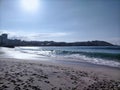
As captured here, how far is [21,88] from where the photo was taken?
15.8 ft

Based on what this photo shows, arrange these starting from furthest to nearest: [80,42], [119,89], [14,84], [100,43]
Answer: [80,42]
[100,43]
[119,89]
[14,84]

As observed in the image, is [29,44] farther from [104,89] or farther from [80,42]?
[104,89]

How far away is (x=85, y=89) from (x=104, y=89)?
0.85 metres

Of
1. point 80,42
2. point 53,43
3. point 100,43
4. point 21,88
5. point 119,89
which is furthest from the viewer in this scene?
point 53,43

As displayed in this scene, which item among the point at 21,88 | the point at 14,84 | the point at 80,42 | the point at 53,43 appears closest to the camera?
the point at 21,88

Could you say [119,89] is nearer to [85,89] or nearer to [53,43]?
[85,89]

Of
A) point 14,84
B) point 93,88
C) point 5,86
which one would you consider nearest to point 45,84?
point 14,84

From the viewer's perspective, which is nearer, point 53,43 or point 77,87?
point 77,87

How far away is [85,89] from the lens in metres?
5.45

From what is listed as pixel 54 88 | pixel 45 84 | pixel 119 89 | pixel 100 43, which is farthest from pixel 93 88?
pixel 100 43

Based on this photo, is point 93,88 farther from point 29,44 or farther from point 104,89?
point 29,44

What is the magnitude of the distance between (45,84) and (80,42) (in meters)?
161

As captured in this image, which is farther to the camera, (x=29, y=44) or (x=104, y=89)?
(x=29, y=44)

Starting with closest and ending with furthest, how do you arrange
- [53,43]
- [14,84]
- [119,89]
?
[14,84] < [119,89] < [53,43]
